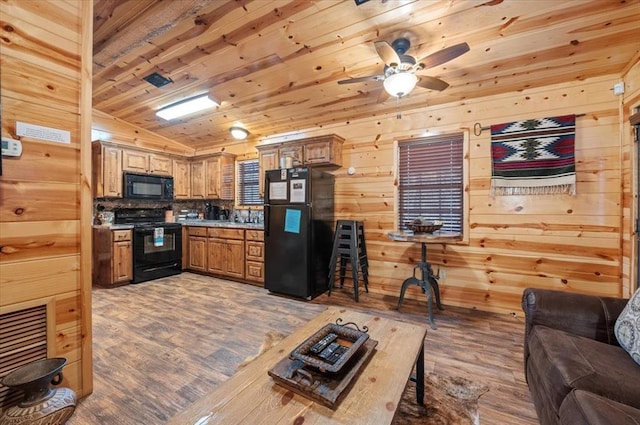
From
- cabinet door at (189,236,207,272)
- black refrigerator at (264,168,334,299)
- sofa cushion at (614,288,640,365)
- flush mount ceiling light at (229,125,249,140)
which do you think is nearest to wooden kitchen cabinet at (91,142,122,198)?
cabinet door at (189,236,207,272)

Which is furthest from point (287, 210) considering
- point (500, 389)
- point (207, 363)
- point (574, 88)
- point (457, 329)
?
point (574, 88)

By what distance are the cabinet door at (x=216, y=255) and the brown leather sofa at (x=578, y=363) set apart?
13.1ft

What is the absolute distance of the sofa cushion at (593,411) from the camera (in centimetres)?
91

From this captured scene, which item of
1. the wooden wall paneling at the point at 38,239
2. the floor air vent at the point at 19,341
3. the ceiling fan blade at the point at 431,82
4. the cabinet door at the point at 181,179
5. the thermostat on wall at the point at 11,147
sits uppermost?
the ceiling fan blade at the point at 431,82

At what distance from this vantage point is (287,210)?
3643mm

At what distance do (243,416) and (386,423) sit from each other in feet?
1.57

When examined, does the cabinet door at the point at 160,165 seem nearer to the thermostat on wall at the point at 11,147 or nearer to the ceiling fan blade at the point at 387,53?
the thermostat on wall at the point at 11,147

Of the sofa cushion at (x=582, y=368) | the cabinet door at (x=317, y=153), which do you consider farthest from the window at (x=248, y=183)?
the sofa cushion at (x=582, y=368)

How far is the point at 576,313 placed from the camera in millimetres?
1555

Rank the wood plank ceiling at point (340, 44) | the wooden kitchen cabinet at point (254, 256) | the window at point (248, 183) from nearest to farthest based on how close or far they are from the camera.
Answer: the wood plank ceiling at point (340, 44)
the wooden kitchen cabinet at point (254, 256)
the window at point (248, 183)

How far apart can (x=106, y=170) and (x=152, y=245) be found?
4.45 ft

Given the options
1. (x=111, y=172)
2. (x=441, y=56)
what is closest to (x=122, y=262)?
(x=111, y=172)

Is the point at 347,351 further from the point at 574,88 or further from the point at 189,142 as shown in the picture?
the point at 189,142

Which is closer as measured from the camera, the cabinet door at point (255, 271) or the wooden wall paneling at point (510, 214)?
the wooden wall paneling at point (510, 214)
